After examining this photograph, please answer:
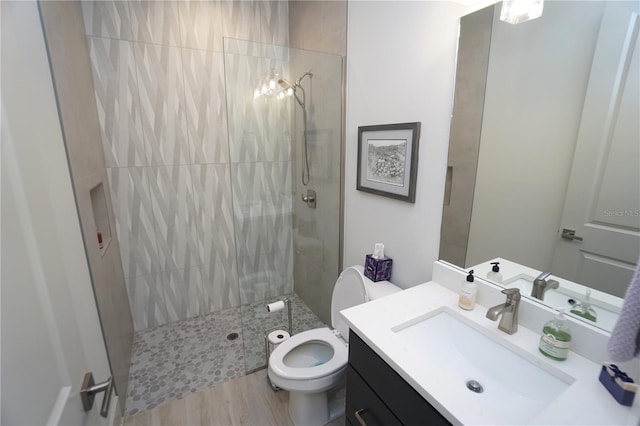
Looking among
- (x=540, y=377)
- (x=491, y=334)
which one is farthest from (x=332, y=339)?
(x=540, y=377)

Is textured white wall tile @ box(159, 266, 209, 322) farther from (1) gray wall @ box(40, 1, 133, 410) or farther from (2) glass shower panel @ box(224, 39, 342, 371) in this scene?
(2) glass shower panel @ box(224, 39, 342, 371)

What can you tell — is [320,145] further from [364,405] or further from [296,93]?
[364,405]

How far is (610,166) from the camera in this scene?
32.8 inches

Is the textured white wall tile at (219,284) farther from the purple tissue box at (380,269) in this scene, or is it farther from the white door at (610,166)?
the white door at (610,166)

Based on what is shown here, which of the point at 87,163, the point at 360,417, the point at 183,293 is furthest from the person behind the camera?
the point at 183,293

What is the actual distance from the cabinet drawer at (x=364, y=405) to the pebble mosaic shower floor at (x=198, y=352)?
113cm

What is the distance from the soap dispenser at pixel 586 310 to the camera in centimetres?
90

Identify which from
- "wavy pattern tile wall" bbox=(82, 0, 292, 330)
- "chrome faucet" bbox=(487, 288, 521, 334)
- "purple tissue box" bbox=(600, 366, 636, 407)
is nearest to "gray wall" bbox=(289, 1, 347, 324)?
"wavy pattern tile wall" bbox=(82, 0, 292, 330)

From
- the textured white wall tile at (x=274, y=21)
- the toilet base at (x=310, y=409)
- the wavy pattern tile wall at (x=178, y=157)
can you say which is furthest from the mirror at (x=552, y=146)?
the textured white wall tile at (x=274, y=21)

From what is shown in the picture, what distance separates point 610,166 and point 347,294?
4.33 feet

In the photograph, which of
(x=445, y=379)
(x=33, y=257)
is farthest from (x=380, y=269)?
(x=33, y=257)

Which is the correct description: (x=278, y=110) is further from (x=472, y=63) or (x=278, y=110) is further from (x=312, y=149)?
(x=472, y=63)

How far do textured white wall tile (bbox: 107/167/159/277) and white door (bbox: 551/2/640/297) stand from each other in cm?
262

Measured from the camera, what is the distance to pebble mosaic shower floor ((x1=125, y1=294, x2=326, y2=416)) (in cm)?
189
